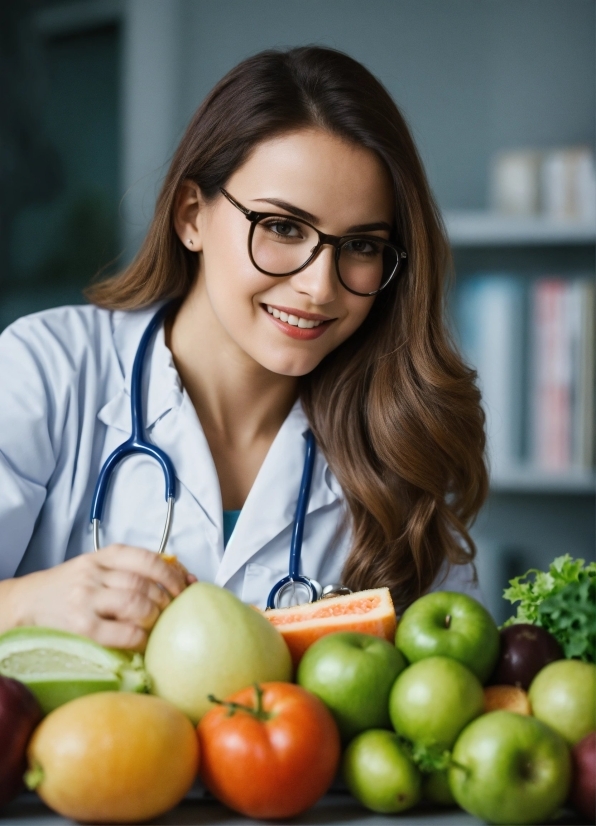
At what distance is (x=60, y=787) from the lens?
0.65 m

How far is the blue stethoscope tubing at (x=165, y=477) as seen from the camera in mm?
1276

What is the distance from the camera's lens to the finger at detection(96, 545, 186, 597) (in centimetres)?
79

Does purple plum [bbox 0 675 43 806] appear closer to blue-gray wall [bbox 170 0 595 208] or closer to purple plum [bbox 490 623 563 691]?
purple plum [bbox 490 623 563 691]

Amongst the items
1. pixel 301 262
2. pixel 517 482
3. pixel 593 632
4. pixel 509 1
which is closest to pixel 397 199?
pixel 301 262

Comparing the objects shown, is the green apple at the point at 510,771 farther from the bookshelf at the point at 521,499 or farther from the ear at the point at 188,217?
the bookshelf at the point at 521,499

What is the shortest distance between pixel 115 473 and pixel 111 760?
74cm

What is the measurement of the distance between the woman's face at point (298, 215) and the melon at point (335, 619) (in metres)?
0.49

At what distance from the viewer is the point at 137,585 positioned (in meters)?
0.79

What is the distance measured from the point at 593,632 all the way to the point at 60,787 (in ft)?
1.44

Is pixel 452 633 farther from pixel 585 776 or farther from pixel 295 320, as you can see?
pixel 295 320

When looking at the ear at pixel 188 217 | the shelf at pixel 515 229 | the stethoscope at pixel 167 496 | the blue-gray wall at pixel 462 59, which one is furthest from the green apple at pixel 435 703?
the blue-gray wall at pixel 462 59

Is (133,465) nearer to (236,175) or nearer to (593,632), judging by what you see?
(236,175)

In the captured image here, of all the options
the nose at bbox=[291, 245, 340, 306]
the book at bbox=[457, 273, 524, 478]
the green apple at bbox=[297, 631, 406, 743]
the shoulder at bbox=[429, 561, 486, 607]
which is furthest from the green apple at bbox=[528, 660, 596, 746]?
the book at bbox=[457, 273, 524, 478]

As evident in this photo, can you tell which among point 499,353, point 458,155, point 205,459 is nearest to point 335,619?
point 205,459
